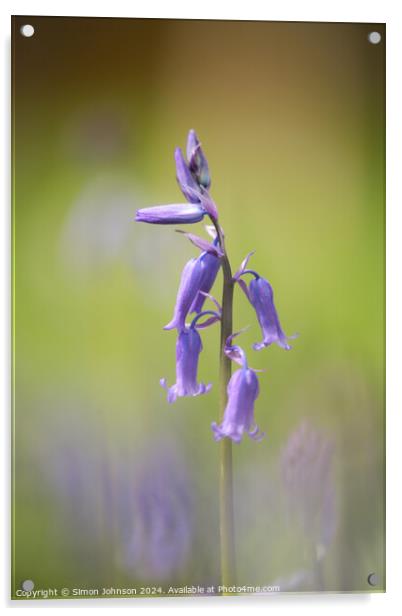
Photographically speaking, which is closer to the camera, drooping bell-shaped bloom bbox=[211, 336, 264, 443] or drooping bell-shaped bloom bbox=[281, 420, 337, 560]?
drooping bell-shaped bloom bbox=[211, 336, 264, 443]

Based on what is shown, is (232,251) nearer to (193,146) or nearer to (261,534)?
(193,146)

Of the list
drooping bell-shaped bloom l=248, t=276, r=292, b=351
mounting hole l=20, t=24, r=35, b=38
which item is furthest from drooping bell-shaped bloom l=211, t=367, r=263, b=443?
mounting hole l=20, t=24, r=35, b=38

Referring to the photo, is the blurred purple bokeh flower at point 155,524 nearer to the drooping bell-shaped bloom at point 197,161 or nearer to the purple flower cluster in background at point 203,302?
the purple flower cluster in background at point 203,302

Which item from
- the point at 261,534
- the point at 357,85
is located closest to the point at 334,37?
the point at 357,85

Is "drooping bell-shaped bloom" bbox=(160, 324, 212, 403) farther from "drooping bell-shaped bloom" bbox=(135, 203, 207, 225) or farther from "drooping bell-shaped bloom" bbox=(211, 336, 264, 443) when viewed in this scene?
"drooping bell-shaped bloom" bbox=(135, 203, 207, 225)

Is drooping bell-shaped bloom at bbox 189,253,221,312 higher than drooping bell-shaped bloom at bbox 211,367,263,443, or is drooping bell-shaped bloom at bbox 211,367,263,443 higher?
drooping bell-shaped bloom at bbox 189,253,221,312

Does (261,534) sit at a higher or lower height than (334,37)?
lower

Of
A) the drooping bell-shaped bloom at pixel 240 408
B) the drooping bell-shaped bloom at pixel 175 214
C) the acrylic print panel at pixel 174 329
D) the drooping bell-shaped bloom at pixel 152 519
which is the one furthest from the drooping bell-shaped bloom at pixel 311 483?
the drooping bell-shaped bloom at pixel 175 214
